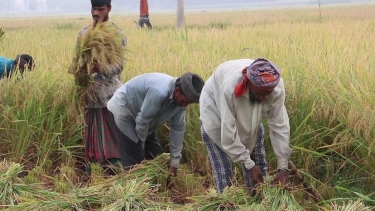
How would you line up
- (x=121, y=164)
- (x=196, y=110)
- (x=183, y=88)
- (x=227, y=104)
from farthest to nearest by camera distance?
(x=196, y=110), (x=121, y=164), (x=183, y=88), (x=227, y=104)

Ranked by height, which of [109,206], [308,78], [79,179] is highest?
[308,78]

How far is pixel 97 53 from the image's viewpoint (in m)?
3.54

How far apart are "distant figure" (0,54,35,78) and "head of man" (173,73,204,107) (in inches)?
68.7

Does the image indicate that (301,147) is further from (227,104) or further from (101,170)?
(101,170)

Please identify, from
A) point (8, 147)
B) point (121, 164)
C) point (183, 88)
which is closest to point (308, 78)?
point (183, 88)

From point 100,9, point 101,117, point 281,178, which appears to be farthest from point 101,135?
point 281,178

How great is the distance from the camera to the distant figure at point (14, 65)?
4156mm

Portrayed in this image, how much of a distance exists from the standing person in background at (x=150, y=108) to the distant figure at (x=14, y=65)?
1.23 metres

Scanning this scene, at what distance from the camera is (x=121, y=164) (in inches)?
138

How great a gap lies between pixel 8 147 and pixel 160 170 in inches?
52.0

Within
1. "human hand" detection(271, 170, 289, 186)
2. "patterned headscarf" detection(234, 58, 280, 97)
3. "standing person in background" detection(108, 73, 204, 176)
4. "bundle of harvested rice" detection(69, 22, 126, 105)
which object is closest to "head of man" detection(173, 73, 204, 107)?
"standing person in background" detection(108, 73, 204, 176)

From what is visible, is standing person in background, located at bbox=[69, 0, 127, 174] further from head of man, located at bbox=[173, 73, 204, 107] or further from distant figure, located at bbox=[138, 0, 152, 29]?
distant figure, located at bbox=[138, 0, 152, 29]

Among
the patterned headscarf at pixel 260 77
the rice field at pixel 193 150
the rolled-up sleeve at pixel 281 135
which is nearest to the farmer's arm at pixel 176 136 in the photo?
the rice field at pixel 193 150

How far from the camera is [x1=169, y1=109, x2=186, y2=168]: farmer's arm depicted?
3.24 metres
